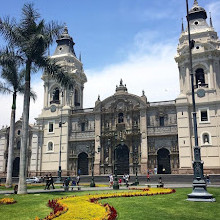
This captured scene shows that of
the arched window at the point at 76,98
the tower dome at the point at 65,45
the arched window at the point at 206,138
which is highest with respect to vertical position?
the tower dome at the point at 65,45

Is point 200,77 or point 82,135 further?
point 82,135

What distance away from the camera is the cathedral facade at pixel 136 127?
38.9 m

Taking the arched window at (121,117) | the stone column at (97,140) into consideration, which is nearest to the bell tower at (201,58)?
the arched window at (121,117)

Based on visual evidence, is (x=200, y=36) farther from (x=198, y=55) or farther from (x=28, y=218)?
(x=28, y=218)

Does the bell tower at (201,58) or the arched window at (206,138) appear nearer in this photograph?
the arched window at (206,138)

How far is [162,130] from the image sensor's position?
1615 inches

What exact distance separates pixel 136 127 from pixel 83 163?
35.8ft

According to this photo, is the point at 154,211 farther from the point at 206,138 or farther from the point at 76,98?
the point at 76,98

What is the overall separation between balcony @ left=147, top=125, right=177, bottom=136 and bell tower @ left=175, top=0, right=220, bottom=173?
1.27 meters

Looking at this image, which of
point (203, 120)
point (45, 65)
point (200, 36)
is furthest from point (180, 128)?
point (45, 65)

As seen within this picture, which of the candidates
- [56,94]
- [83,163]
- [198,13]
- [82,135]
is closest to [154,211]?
[83,163]

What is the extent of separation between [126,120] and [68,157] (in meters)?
11.7

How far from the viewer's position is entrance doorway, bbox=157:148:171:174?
131ft

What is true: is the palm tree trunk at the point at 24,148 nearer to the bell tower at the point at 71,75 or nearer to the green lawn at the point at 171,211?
the green lawn at the point at 171,211
